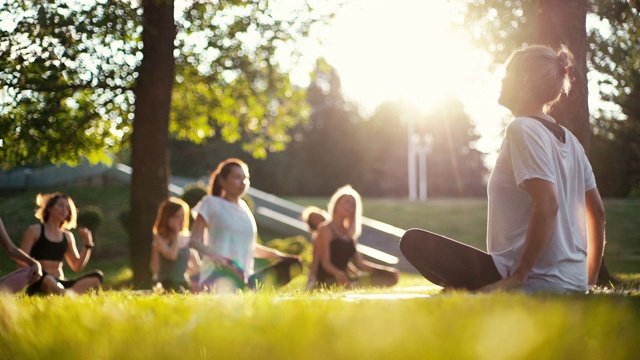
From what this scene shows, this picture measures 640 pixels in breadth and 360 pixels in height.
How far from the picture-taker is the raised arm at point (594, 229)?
5613 millimetres

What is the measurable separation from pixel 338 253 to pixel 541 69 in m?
8.46

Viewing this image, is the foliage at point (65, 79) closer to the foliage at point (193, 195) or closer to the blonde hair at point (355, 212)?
the blonde hair at point (355, 212)

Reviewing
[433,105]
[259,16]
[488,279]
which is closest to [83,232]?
[488,279]

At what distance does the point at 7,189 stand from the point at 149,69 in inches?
570

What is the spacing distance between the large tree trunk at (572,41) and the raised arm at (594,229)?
4602mm

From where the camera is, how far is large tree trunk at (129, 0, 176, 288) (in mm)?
15375

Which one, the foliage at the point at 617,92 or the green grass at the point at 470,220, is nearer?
the foliage at the point at 617,92

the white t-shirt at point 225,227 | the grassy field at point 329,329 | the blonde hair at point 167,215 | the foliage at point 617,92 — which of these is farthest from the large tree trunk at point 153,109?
the grassy field at point 329,329

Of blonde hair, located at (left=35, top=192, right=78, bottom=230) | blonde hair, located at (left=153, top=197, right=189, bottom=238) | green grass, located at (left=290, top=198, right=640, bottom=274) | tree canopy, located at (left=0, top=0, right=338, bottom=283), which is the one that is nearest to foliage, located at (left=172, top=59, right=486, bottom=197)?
green grass, located at (left=290, top=198, right=640, bottom=274)

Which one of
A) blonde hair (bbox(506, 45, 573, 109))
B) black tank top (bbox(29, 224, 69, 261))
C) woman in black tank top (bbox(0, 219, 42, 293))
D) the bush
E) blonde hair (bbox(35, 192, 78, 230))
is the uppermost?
blonde hair (bbox(506, 45, 573, 109))

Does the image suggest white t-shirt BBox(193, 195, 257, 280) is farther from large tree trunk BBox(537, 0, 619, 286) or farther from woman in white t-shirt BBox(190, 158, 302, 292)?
large tree trunk BBox(537, 0, 619, 286)

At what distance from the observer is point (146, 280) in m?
15.6

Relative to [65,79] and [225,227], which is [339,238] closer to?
[225,227]

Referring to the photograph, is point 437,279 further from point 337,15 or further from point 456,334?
point 337,15
